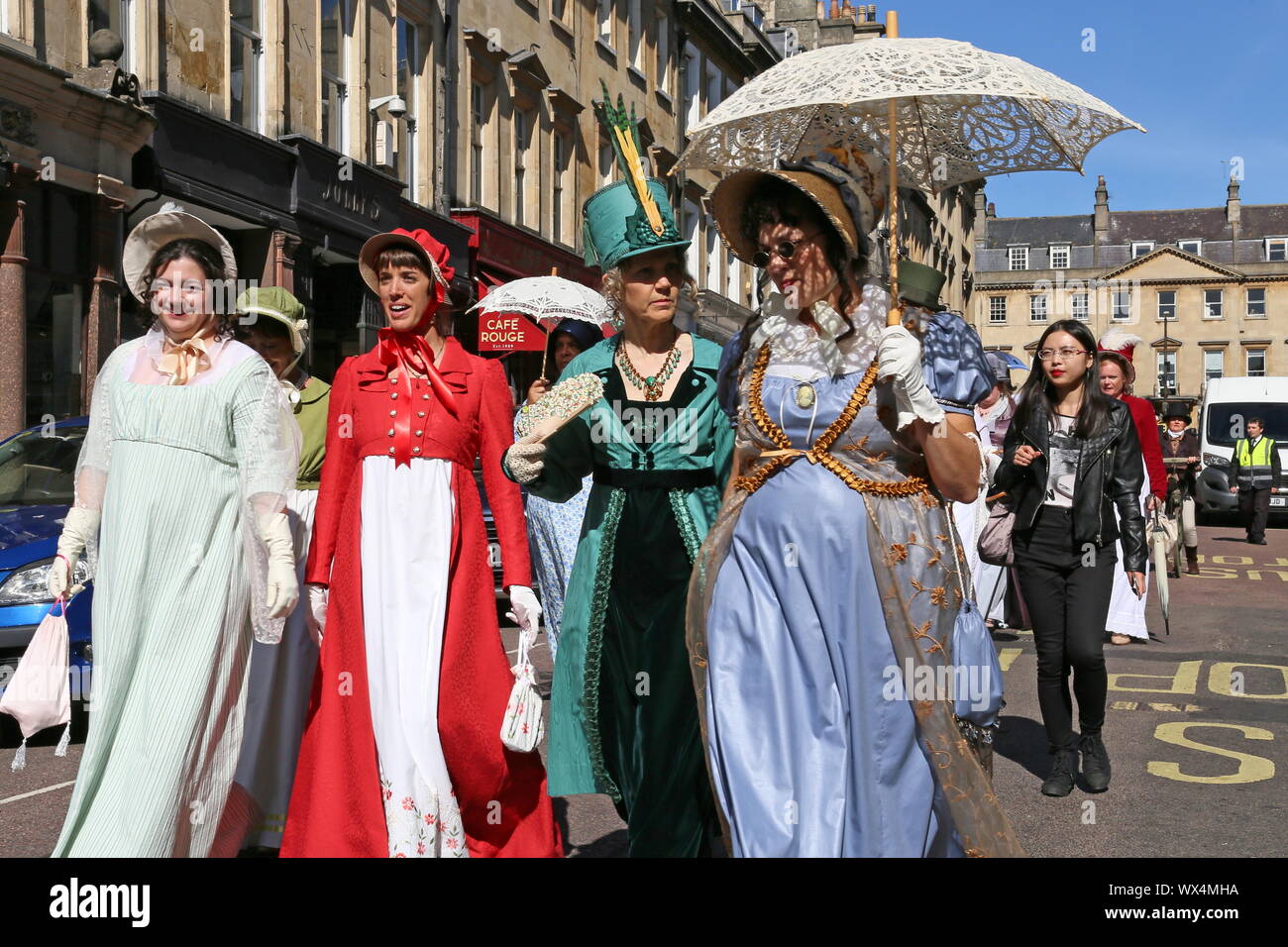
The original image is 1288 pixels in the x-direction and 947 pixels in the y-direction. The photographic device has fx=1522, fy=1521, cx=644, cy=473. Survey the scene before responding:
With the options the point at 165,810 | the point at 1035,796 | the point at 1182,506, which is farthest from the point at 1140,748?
the point at 1182,506

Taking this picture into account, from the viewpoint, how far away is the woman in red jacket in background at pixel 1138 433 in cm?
921

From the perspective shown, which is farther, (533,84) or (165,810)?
(533,84)

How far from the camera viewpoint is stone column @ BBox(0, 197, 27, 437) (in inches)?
565

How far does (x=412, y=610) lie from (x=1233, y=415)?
29259mm

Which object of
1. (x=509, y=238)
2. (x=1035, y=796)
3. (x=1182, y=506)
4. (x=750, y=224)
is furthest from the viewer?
(x=509, y=238)

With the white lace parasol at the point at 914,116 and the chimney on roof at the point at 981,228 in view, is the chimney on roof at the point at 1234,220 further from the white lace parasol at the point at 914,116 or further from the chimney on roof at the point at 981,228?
the white lace parasol at the point at 914,116

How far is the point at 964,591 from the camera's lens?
3.91 m

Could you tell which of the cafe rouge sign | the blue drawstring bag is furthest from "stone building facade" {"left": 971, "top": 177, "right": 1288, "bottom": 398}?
the blue drawstring bag

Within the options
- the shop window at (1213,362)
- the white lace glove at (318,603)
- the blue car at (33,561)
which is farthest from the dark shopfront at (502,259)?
the shop window at (1213,362)

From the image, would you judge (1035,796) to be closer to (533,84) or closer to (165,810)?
(165,810)

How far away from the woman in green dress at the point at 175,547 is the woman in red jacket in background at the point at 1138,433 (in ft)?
18.7

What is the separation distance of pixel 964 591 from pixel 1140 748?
4.22m

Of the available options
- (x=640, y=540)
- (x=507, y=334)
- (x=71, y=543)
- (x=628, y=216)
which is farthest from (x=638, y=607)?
(x=507, y=334)

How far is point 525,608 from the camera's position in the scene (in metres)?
4.81
